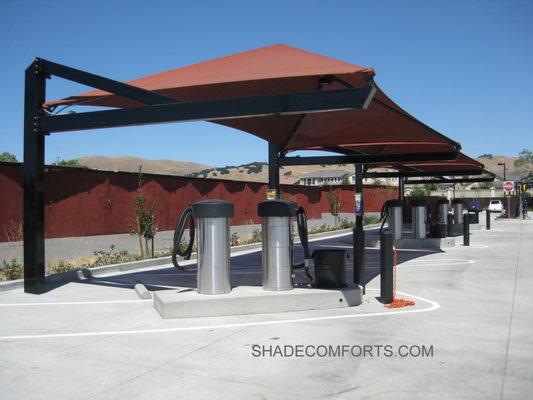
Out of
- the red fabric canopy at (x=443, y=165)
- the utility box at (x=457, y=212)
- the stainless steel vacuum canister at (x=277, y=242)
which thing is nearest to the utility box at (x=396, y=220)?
the red fabric canopy at (x=443, y=165)

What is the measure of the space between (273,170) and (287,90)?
4.12m

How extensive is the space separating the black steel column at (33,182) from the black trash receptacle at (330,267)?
193 inches

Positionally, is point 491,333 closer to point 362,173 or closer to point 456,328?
point 456,328

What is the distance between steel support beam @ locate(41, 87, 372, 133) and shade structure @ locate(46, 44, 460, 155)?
1.57 feet

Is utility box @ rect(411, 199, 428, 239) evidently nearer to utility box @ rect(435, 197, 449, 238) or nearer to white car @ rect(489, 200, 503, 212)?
utility box @ rect(435, 197, 449, 238)

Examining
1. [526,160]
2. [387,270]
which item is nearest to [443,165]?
[387,270]

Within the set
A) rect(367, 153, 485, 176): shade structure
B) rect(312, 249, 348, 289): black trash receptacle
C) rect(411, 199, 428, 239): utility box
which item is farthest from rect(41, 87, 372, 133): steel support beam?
rect(411, 199, 428, 239): utility box

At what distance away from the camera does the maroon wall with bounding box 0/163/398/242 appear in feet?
56.6

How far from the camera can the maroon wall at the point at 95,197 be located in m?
17.2

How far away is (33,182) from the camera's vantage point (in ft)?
33.4

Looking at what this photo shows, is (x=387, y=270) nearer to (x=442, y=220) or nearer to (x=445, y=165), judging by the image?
(x=442, y=220)

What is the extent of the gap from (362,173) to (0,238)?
42.1 ft

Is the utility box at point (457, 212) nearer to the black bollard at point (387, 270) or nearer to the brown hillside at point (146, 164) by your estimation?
the black bollard at point (387, 270)

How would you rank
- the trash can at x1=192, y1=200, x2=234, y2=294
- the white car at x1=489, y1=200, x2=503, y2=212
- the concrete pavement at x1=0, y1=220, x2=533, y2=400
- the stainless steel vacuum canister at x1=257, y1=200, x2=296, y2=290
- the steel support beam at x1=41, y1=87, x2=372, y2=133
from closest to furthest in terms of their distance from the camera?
the concrete pavement at x1=0, y1=220, x2=533, y2=400 < the steel support beam at x1=41, y1=87, x2=372, y2=133 < the trash can at x1=192, y1=200, x2=234, y2=294 < the stainless steel vacuum canister at x1=257, y1=200, x2=296, y2=290 < the white car at x1=489, y1=200, x2=503, y2=212
